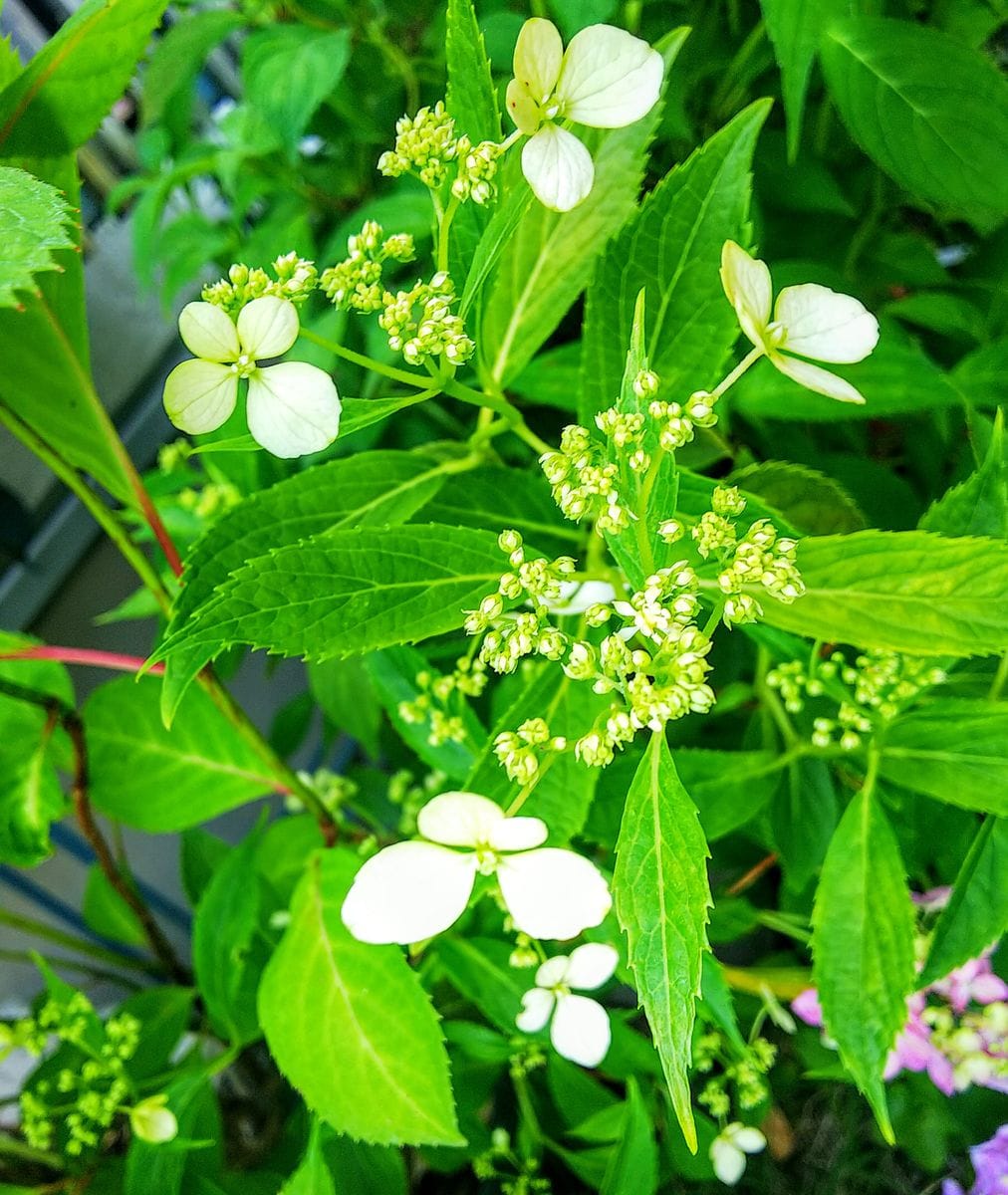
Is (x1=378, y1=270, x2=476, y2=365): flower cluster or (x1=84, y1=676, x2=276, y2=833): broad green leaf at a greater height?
(x1=378, y1=270, x2=476, y2=365): flower cluster

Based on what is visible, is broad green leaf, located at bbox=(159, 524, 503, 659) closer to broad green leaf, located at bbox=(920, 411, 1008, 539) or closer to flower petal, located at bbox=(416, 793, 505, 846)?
flower petal, located at bbox=(416, 793, 505, 846)

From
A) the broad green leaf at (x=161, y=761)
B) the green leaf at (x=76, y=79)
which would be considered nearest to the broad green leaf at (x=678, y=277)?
the green leaf at (x=76, y=79)

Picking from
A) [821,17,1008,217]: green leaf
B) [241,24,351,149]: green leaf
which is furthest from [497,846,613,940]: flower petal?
[241,24,351,149]: green leaf

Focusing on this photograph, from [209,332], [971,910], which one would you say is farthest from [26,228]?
[971,910]

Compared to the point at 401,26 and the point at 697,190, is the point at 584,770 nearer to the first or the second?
the point at 697,190

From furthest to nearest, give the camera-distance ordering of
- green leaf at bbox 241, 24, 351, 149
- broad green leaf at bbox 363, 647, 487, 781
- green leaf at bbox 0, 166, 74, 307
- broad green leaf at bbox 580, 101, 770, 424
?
green leaf at bbox 241, 24, 351, 149, broad green leaf at bbox 363, 647, 487, 781, broad green leaf at bbox 580, 101, 770, 424, green leaf at bbox 0, 166, 74, 307

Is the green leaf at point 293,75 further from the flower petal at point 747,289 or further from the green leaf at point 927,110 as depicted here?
the flower petal at point 747,289
